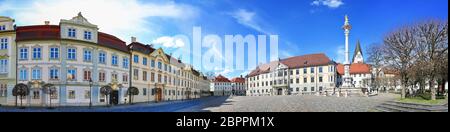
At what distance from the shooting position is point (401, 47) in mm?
4949

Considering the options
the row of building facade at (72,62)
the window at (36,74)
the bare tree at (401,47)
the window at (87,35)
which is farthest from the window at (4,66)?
the bare tree at (401,47)

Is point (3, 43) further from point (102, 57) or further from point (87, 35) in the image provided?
point (102, 57)

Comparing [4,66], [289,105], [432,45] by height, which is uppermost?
[432,45]

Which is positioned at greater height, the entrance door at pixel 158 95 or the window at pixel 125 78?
the window at pixel 125 78

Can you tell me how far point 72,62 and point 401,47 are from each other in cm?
564

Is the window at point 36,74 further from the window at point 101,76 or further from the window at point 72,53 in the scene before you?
the window at point 101,76

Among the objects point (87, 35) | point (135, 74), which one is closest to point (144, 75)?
point (135, 74)

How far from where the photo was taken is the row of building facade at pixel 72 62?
2.62 metres

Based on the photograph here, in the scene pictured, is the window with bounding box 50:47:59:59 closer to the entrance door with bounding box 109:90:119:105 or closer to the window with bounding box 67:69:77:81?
the window with bounding box 67:69:77:81

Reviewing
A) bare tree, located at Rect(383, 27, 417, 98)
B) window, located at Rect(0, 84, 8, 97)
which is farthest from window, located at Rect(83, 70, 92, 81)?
bare tree, located at Rect(383, 27, 417, 98)

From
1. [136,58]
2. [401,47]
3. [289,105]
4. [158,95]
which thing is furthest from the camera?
[401,47]
